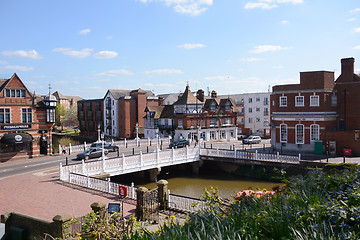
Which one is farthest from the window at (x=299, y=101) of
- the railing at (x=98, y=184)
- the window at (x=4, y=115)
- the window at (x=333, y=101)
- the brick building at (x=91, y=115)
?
the brick building at (x=91, y=115)

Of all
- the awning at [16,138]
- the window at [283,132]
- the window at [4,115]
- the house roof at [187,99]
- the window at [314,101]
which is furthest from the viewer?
the house roof at [187,99]

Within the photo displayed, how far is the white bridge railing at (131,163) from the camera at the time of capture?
24.4m

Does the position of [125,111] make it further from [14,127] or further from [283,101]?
[283,101]

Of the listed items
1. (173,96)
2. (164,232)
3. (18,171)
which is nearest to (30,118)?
(18,171)

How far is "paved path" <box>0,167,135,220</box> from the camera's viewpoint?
16.6 metres

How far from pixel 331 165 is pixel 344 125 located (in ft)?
37.4

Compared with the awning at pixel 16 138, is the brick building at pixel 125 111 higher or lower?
higher

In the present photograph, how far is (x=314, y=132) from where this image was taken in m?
35.3

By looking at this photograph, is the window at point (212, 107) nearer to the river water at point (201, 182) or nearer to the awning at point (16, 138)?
the river water at point (201, 182)

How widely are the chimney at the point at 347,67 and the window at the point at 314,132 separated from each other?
790 cm

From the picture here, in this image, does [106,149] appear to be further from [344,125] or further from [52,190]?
[344,125]

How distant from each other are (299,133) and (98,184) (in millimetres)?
24943

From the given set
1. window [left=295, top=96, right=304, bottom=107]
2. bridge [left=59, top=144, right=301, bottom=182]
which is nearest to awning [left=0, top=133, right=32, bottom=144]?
bridge [left=59, top=144, right=301, bottom=182]

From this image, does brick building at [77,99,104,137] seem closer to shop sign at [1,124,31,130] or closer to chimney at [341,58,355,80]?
shop sign at [1,124,31,130]
